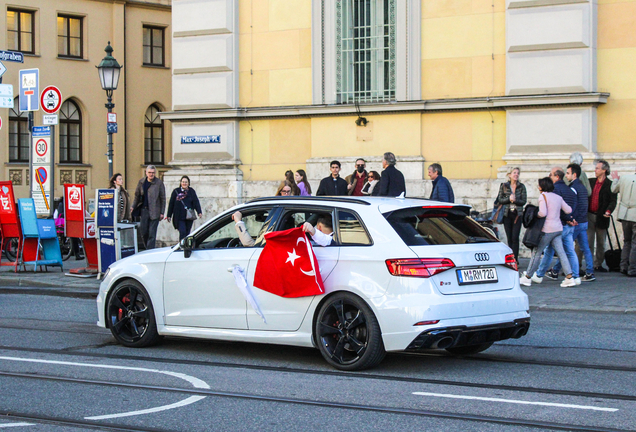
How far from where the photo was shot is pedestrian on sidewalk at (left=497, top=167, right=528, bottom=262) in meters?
15.9

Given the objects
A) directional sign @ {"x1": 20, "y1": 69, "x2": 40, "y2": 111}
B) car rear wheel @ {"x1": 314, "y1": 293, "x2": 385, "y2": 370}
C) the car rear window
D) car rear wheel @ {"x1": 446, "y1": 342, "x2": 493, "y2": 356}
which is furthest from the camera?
directional sign @ {"x1": 20, "y1": 69, "x2": 40, "y2": 111}

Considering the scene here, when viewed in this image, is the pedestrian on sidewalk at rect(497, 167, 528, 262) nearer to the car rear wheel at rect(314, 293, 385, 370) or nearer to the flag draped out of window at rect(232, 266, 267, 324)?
the flag draped out of window at rect(232, 266, 267, 324)

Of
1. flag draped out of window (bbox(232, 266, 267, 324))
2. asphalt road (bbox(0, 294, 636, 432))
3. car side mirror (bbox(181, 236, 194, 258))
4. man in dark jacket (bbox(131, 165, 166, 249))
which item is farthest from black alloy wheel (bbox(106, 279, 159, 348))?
man in dark jacket (bbox(131, 165, 166, 249))

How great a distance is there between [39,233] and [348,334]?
1074 centimetres

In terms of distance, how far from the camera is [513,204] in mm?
15938

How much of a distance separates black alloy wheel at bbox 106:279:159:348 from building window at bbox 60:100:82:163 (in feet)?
84.8

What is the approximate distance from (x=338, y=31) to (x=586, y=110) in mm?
5563

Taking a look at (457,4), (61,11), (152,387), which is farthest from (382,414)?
(61,11)

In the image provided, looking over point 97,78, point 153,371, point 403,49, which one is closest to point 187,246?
point 153,371

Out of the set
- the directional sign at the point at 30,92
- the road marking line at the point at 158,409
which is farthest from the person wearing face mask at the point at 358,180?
the road marking line at the point at 158,409

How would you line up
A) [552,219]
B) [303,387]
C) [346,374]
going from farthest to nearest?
1. [552,219]
2. [346,374]
3. [303,387]

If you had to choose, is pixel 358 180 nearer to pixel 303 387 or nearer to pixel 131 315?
pixel 131 315

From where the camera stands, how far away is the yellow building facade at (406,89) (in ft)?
56.4

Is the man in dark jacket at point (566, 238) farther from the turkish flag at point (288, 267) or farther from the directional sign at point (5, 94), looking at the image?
the directional sign at point (5, 94)
